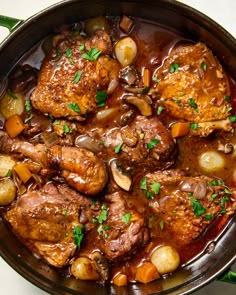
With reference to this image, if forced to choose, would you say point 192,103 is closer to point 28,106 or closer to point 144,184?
point 144,184

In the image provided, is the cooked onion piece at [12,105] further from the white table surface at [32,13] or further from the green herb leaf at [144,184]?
the green herb leaf at [144,184]

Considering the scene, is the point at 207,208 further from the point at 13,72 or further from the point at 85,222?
the point at 13,72

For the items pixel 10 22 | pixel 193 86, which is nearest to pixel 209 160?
pixel 193 86

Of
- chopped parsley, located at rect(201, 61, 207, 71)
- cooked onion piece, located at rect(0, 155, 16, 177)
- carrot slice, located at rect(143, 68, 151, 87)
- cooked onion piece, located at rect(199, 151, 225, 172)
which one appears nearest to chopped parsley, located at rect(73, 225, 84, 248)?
cooked onion piece, located at rect(0, 155, 16, 177)

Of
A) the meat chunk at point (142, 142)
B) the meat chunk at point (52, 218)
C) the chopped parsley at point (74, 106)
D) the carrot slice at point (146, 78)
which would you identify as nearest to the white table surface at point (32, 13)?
the meat chunk at point (52, 218)

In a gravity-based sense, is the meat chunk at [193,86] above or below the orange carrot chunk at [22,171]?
above

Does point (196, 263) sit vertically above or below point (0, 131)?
below

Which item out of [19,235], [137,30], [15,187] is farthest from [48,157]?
[137,30]

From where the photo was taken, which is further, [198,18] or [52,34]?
[52,34]
